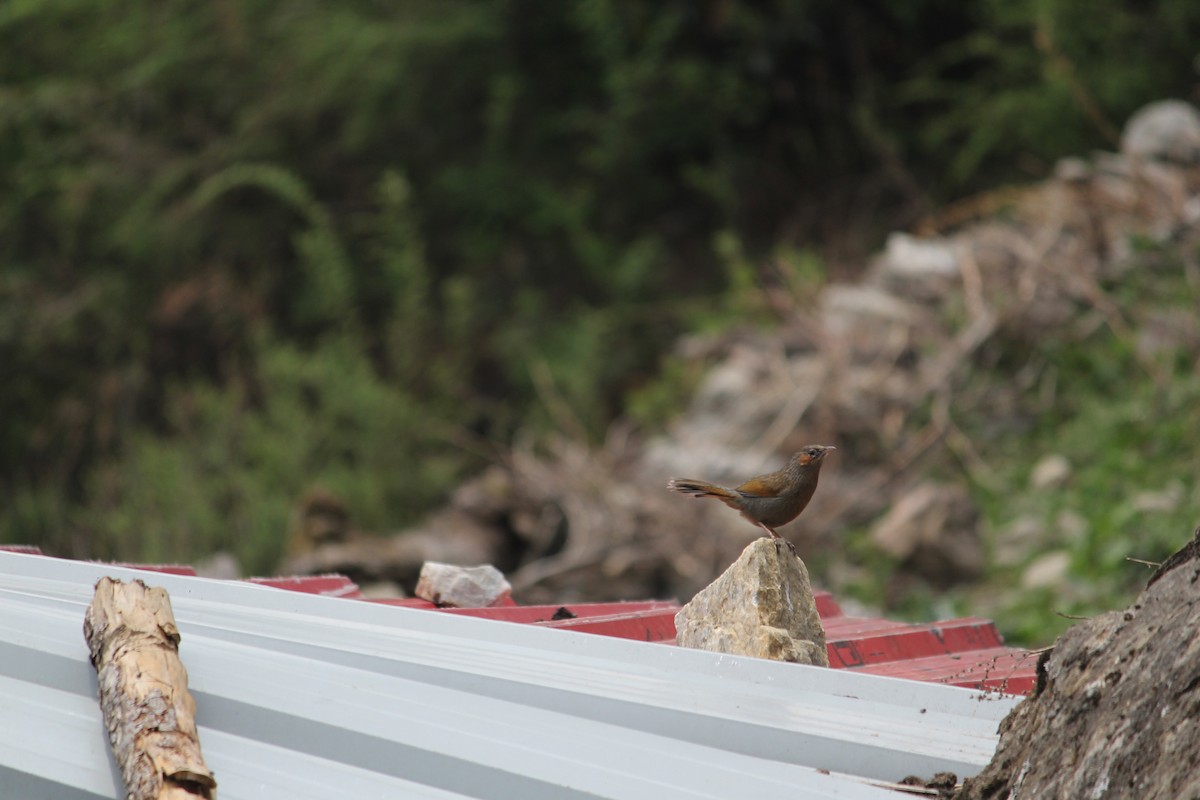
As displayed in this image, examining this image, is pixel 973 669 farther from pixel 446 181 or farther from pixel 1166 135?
pixel 446 181

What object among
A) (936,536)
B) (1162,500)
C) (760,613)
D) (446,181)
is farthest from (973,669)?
(446,181)

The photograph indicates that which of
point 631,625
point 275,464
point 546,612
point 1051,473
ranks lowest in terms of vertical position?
point 631,625

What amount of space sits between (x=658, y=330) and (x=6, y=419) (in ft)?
19.7

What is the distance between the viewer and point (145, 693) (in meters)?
1.94

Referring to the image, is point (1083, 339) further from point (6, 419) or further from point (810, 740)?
point (6, 419)

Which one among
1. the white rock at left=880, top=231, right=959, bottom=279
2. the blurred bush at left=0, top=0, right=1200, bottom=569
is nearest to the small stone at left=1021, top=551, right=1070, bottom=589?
the white rock at left=880, top=231, right=959, bottom=279

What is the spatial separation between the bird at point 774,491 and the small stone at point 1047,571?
3.58 m

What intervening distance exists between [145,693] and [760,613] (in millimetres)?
1094

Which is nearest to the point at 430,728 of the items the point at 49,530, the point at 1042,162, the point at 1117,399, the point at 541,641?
the point at 541,641

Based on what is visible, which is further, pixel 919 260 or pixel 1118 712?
pixel 919 260

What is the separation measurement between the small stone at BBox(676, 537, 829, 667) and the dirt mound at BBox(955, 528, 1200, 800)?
21.8 inches

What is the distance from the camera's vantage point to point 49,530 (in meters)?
10.3

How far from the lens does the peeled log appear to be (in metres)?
1.79

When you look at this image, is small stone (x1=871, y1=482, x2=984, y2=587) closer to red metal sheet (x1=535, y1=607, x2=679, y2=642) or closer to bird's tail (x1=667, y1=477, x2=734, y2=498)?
bird's tail (x1=667, y1=477, x2=734, y2=498)
